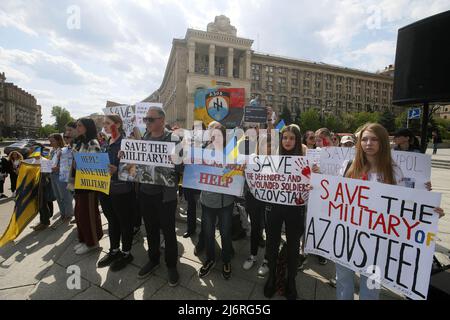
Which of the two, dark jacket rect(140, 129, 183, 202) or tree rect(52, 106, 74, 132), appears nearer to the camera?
dark jacket rect(140, 129, 183, 202)

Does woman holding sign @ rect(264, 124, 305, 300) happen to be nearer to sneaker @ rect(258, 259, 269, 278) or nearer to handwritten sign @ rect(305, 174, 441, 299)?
handwritten sign @ rect(305, 174, 441, 299)

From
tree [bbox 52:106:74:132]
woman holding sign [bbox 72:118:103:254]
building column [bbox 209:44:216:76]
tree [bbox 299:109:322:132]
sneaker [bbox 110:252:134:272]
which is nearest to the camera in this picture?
sneaker [bbox 110:252:134:272]

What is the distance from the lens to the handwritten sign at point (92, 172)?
125 inches

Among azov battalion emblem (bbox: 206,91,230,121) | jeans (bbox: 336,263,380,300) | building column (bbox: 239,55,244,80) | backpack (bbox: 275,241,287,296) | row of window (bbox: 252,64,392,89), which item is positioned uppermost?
row of window (bbox: 252,64,392,89)

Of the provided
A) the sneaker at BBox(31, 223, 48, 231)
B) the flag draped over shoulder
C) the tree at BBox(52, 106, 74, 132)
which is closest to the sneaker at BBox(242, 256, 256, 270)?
the flag draped over shoulder

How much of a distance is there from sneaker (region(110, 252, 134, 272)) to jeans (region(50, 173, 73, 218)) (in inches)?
96.7

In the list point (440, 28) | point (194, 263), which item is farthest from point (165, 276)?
point (440, 28)

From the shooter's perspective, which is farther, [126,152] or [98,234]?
[98,234]

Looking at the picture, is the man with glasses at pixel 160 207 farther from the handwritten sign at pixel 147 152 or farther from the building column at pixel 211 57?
the building column at pixel 211 57

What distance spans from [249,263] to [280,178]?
140 cm

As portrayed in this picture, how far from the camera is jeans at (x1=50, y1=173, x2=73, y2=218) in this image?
4789mm

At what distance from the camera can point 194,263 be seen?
3338 millimetres
